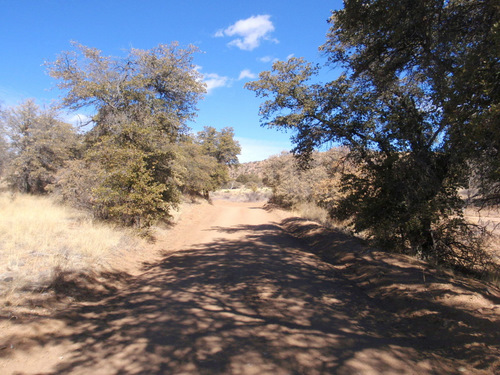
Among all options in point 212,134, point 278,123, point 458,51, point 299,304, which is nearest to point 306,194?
point 278,123

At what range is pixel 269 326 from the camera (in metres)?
4.38

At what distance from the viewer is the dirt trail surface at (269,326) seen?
3.44m

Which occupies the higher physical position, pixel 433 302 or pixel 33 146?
pixel 33 146

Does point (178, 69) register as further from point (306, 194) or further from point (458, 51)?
point (306, 194)

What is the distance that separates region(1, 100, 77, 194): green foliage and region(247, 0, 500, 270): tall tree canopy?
14.4 meters

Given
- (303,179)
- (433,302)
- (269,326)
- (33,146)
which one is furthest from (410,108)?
(33,146)

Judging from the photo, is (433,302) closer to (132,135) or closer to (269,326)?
(269,326)

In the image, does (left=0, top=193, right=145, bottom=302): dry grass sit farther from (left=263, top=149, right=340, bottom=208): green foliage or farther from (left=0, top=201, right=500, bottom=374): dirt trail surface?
(left=263, top=149, right=340, bottom=208): green foliage

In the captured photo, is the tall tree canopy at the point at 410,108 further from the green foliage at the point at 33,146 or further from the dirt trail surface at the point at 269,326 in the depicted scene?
the green foliage at the point at 33,146

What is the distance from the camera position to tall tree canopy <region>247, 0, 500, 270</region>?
16.9 feet

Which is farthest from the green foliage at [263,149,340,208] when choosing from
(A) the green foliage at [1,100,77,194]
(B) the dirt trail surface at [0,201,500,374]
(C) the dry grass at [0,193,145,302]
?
(A) the green foliage at [1,100,77,194]

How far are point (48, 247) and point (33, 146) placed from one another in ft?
48.7

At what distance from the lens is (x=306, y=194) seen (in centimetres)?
2472

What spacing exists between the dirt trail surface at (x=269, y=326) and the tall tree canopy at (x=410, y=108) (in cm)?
185
